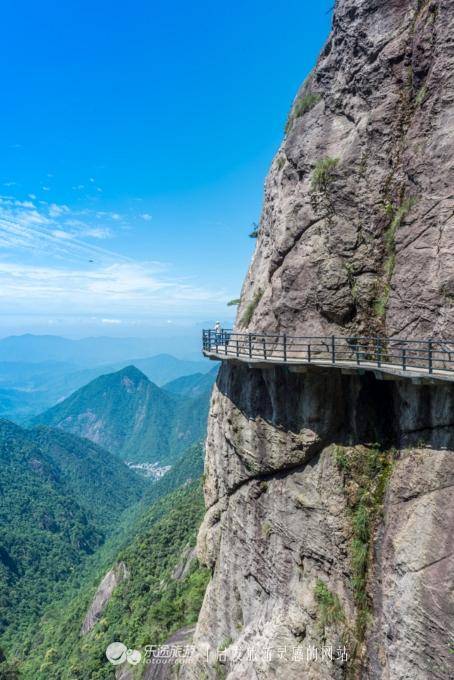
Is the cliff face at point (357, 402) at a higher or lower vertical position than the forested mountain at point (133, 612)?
higher

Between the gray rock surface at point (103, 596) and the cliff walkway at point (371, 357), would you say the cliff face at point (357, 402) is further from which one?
the gray rock surface at point (103, 596)

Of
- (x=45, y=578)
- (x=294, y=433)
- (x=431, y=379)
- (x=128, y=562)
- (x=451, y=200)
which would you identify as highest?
(x=451, y=200)

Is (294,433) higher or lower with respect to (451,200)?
lower

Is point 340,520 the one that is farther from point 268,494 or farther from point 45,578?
point 45,578

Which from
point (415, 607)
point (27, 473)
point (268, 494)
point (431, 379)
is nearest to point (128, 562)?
point (268, 494)

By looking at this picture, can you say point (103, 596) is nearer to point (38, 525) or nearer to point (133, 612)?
point (133, 612)

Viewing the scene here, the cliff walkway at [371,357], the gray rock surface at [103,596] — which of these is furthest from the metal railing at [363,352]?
the gray rock surface at [103,596]

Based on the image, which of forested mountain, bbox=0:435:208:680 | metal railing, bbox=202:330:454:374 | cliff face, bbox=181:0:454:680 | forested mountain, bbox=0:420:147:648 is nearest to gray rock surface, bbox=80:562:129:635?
forested mountain, bbox=0:435:208:680
